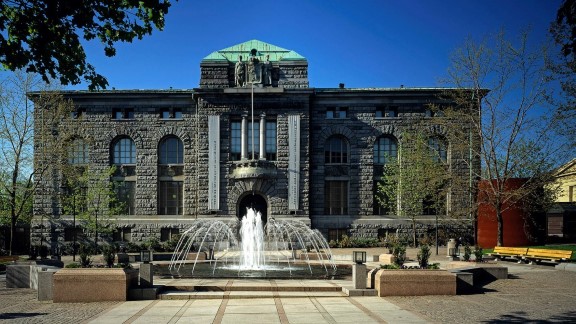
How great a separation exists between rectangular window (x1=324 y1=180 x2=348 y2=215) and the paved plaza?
24945 mm

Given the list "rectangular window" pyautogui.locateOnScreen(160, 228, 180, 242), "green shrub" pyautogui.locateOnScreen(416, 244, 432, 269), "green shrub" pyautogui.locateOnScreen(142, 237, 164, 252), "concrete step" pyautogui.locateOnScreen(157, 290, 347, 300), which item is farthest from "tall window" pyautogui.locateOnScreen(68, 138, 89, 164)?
"green shrub" pyautogui.locateOnScreen(416, 244, 432, 269)

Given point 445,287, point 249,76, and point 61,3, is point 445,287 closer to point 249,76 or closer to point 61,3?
point 61,3

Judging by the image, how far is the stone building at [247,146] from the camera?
136ft

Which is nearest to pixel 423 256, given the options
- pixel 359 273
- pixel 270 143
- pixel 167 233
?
pixel 359 273

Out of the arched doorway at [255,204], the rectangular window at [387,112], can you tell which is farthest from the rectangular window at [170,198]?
the rectangular window at [387,112]

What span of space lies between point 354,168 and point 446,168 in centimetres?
732

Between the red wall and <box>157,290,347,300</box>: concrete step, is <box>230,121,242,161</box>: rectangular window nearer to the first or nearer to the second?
the red wall

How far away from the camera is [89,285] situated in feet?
51.8

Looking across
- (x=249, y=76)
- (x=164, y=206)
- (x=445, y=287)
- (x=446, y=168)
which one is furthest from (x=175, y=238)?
(x=445, y=287)

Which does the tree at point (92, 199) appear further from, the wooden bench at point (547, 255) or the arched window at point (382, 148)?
the wooden bench at point (547, 255)

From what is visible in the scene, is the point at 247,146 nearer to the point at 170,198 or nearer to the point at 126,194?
the point at 170,198

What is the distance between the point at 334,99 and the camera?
42844 mm

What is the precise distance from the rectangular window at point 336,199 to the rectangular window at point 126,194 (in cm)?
1553

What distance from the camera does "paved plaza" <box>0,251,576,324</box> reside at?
12.9m
